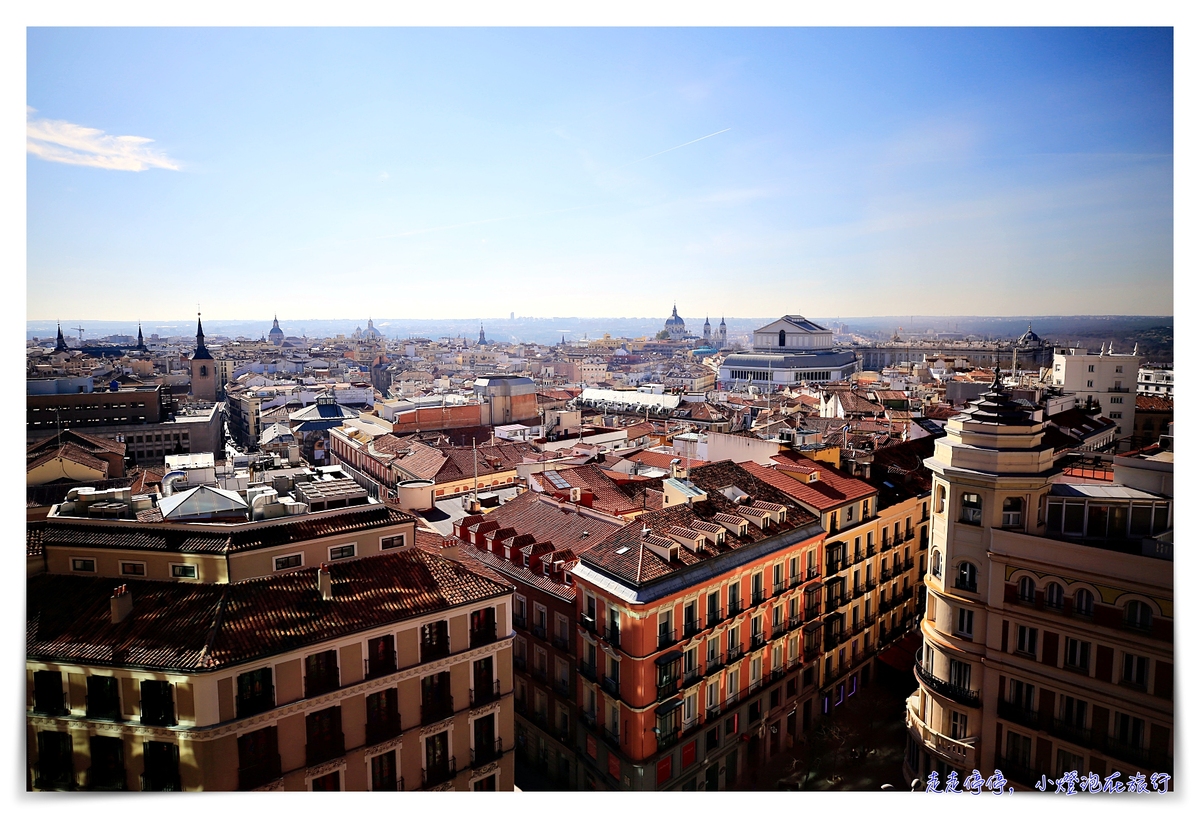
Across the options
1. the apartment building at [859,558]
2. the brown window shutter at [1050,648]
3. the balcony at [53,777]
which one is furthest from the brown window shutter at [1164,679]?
the balcony at [53,777]

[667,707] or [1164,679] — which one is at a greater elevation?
[1164,679]

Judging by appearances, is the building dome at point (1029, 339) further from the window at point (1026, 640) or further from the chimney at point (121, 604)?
the chimney at point (121, 604)

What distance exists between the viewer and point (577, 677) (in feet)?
23.6

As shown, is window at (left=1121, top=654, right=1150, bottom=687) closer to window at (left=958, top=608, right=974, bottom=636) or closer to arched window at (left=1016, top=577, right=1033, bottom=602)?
arched window at (left=1016, top=577, right=1033, bottom=602)

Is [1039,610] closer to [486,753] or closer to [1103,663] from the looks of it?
[1103,663]

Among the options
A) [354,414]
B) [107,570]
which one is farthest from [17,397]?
[354,414]

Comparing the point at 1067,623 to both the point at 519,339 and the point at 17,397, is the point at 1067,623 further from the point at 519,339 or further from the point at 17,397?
the point at 519,339

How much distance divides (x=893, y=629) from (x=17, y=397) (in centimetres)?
1000

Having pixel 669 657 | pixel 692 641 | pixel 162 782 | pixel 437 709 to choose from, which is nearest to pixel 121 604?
pixel 162 782

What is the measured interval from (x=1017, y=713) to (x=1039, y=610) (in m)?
0.87

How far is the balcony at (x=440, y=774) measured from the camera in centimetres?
583

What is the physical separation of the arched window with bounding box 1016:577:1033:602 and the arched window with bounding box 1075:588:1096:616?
0.32m

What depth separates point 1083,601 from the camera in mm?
5562

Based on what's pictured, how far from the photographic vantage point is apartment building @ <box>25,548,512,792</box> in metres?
4.88
